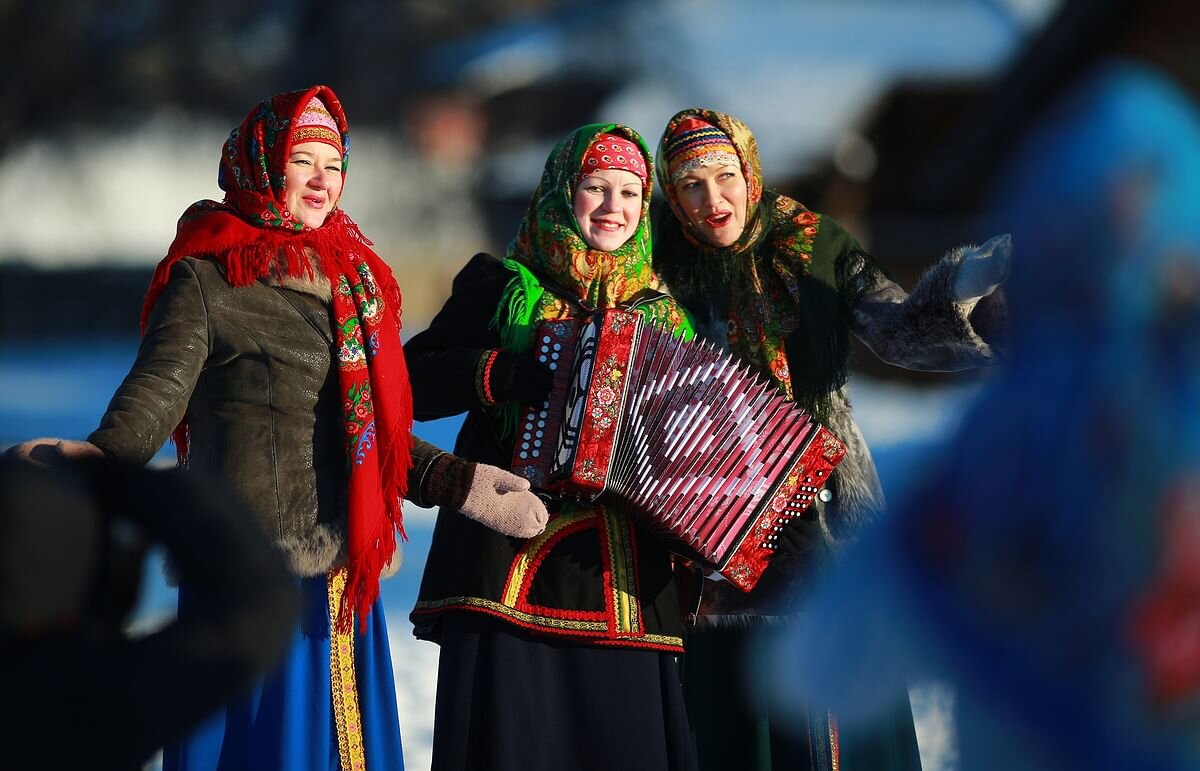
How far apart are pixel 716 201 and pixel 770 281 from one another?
23 cm

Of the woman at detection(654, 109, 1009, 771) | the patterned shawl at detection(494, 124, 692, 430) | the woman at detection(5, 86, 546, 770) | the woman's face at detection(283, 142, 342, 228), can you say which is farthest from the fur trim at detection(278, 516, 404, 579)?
the woman at detection(654, 109, 1009, 771)

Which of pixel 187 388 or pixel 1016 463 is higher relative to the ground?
pixel 187 388

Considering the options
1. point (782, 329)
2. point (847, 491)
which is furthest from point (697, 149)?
point (847, 491)

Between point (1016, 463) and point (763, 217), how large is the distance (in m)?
2.12

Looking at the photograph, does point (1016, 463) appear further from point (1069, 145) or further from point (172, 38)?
point (172, 38)

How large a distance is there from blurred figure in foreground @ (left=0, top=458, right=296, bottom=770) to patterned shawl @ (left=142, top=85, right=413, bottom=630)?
137cm

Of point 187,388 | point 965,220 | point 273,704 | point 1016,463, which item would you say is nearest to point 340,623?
point 273,704

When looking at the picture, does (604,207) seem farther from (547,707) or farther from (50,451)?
(50,451)

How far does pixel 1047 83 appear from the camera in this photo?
12.1 meters

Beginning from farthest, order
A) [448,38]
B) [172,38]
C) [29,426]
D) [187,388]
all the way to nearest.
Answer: [448,38]
[172,38]
[29,426]
[187,388]

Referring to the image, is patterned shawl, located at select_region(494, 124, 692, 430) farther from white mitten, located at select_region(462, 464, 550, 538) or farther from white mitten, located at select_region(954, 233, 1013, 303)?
white mitten, located at select_region(954, 233, 1013, 303)

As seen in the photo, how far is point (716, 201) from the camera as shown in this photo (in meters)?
3.55

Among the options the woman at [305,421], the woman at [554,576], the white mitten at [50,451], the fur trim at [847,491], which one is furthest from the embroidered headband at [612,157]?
the white mitten at [50,451]

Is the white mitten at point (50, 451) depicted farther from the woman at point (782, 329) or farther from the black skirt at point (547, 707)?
the woman at point (782, 329)
